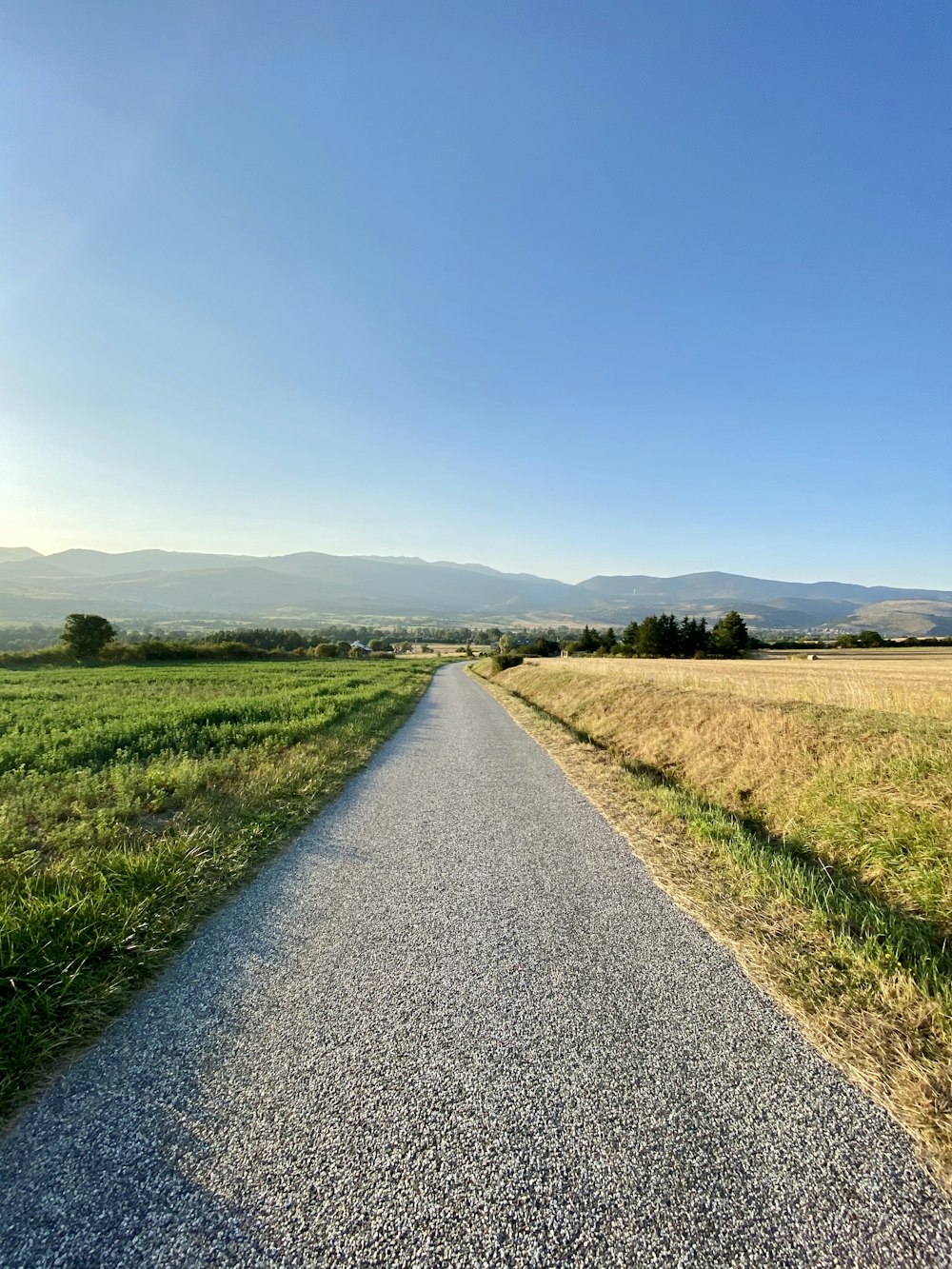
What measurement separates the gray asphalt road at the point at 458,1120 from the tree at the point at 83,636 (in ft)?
216

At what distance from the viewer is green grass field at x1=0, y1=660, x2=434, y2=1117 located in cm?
325

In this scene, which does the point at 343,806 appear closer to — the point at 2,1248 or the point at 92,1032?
the point at 92,1032

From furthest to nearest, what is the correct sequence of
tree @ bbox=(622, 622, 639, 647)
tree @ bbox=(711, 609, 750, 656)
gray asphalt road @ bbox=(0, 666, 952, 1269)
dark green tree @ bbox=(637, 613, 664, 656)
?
tree @ bbox=(622, 622, 639, 647) < dark green tree @ bbox=(637, 613, 664, 656) < tree @ bbox=(711, 609, 750, 656) < gray asphalt road @ bbox=(0, 666, 952, 1269)

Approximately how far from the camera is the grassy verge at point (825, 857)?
→ 3033 mm

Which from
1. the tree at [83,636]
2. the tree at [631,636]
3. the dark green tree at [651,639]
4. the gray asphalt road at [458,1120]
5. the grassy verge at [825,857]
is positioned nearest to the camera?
the gray asphalt road at [458,1120]

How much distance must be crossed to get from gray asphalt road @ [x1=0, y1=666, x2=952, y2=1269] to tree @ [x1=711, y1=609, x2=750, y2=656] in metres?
64.8

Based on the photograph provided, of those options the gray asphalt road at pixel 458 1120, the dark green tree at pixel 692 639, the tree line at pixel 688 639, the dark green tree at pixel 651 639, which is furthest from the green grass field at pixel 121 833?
the dark green tree at pixel 692 639

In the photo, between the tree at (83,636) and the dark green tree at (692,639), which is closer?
the tree at (83,636)

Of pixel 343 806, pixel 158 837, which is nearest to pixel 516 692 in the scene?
pixel 343 806

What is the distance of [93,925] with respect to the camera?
3885 millimetres

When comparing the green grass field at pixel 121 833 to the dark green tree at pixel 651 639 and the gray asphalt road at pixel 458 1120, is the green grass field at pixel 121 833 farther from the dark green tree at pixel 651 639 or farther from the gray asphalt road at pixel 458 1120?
the dark green tree at pixel 651 639

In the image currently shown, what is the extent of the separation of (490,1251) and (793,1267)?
115cm

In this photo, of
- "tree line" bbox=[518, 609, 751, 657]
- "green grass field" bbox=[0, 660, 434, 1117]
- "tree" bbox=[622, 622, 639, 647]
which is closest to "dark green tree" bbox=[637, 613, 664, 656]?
"tree line" bbox=[518, 609, 751, 657]

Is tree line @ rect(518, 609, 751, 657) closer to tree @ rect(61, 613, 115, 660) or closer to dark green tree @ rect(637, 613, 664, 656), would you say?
dark green tree @ rect(637, 613, 664, 656)
